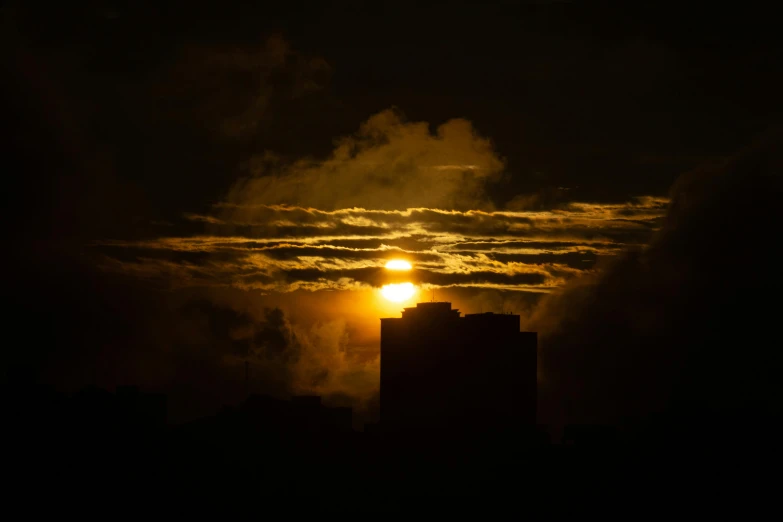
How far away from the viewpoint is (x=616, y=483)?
12900cm

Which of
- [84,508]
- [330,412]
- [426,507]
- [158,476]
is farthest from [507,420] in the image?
[84,508]

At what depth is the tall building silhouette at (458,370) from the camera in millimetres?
160000

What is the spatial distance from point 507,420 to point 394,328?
2308 cm

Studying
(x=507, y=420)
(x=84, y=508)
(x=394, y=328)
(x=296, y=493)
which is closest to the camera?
(x=84, y=508)

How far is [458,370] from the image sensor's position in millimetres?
165000

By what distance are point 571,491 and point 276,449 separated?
102 ft

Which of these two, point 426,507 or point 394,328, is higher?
point 394,328

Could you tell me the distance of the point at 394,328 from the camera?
6737 inches

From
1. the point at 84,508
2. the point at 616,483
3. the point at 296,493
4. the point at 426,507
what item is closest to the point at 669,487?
the point at 616,483

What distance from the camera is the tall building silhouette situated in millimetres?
160000

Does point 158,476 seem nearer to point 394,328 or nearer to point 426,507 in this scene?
point 426,507

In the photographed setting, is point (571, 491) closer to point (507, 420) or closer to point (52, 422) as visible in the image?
point (507, 420)

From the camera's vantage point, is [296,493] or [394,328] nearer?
[296,493]

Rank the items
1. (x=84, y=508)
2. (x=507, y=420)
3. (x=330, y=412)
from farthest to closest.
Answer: (x=507, y=420)
(x=330, y=412)
(x=84, y=508)
